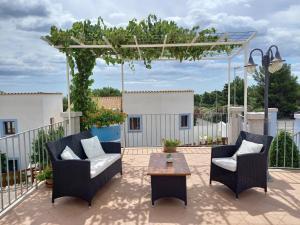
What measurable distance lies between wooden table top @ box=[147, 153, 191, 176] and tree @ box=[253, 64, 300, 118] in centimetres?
2369

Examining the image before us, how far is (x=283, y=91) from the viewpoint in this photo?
25359mm

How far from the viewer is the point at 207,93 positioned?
35781 mm

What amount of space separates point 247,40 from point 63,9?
358 centimetres

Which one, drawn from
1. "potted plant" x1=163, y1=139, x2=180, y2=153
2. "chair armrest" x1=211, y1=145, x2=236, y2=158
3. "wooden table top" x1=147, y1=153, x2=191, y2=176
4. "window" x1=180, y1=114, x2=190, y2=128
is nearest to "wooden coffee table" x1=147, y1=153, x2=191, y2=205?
"wooden table top" x1=147, y1=153, x2=191, y2=176

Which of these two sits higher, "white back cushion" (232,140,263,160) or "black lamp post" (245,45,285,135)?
"black lamp post" (245,45,285,135)

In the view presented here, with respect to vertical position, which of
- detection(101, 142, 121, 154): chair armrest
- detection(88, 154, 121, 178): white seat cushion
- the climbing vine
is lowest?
detection(88, 154, 121, 178): white seat cushion

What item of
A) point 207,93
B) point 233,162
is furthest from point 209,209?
point 207,93

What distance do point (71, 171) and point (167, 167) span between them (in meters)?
1.24

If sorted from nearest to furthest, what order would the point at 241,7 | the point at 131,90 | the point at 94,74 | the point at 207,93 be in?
the point at 241,7, the point at 94,74, the point at 131,90, the point at 207,93

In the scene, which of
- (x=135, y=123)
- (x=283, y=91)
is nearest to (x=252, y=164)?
(x=135, y=123)

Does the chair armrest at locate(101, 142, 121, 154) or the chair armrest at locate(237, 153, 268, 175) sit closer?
the chair armrest at locate(237, 153, 268, 175)

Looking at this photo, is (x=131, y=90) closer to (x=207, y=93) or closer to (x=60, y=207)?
(x=60, y=207)

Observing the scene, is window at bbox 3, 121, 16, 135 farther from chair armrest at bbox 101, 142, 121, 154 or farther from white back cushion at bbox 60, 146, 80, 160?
white back cushion at bbox 60, 146, 80, 160

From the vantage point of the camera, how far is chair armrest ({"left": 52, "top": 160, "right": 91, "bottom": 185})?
10.4ft
